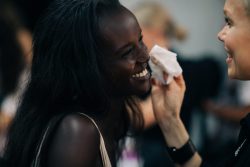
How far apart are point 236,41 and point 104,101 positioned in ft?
1.96

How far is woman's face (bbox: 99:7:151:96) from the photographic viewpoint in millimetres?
2209

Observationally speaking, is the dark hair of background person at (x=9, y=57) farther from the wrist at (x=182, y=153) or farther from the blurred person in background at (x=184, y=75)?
the wrist at (x=182, y=153)

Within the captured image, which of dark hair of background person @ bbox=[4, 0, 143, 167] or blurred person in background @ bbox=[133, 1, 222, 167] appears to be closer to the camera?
dark hair of background person @ bbox=[4, 0, 143, 167]

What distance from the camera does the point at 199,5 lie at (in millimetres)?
6355

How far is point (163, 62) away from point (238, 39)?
1.52ft

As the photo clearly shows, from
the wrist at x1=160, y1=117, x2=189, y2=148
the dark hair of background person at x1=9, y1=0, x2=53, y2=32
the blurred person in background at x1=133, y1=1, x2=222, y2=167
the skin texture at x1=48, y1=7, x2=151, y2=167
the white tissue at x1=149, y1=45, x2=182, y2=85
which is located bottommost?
the dark hair of background person at x1=9, y1=0, x2=53, y2=32

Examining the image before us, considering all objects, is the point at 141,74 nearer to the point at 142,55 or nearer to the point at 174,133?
the point at 142,55

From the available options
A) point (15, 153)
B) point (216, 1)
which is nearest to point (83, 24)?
point (15, 153)

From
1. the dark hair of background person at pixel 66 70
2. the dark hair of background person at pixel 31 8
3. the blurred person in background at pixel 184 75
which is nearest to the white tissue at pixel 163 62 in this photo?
the dark hair of background person at pixel 66 70

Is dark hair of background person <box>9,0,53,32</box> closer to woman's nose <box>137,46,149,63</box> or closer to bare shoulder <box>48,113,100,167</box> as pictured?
woman's nose <box>137,46,149,63</box>

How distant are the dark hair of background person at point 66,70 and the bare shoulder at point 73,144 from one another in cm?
11

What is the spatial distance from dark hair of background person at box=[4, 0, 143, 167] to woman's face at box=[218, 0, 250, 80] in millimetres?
494

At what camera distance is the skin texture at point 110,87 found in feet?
6.77

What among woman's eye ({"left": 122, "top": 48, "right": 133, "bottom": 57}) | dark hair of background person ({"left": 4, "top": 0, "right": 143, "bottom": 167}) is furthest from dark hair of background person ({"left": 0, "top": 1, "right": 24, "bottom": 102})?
woman's eye ({"left": 122, "top": 48, "right": 133, "bottom": 57})
